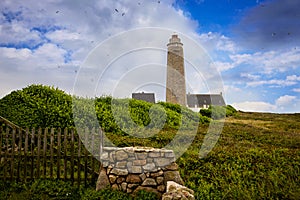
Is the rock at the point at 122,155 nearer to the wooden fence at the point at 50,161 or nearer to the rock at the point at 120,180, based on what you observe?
the rock at the point at 120,180

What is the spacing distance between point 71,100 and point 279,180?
8165 millimetres

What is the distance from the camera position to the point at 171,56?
30.8m

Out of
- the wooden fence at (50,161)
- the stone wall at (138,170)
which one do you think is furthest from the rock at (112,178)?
the wooden fence at (50,161)

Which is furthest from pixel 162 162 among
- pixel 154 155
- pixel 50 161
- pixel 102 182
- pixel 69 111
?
pixel 69 111

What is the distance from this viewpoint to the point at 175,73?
98.6ft

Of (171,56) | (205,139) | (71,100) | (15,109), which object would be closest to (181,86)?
(171,56)

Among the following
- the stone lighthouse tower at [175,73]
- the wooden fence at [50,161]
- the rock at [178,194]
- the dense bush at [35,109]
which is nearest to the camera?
the rock at [178,194]

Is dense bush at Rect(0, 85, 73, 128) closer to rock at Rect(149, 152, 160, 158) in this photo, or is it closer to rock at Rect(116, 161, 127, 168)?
rock at Rect(116, 161, 127, 168)

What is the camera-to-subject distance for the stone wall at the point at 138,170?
282 inches

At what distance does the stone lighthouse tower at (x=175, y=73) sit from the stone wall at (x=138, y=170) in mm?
22396

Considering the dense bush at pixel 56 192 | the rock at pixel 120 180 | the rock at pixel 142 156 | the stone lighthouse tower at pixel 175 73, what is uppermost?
the stone lighthouse tower at pixel 175 73

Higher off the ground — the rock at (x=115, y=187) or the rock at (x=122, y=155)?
the rock at (x=122, y=155)

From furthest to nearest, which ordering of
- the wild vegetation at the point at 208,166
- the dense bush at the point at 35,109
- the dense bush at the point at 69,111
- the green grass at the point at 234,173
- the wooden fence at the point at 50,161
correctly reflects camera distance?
the dense bush at the point at 69,111
the dense bush at the point at 35,109
the wooden fence at the point at 50,161
the wild vegetation at the point at 208,166
the green grass at the point at 234,173

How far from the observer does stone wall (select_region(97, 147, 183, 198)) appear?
23.5 feet
